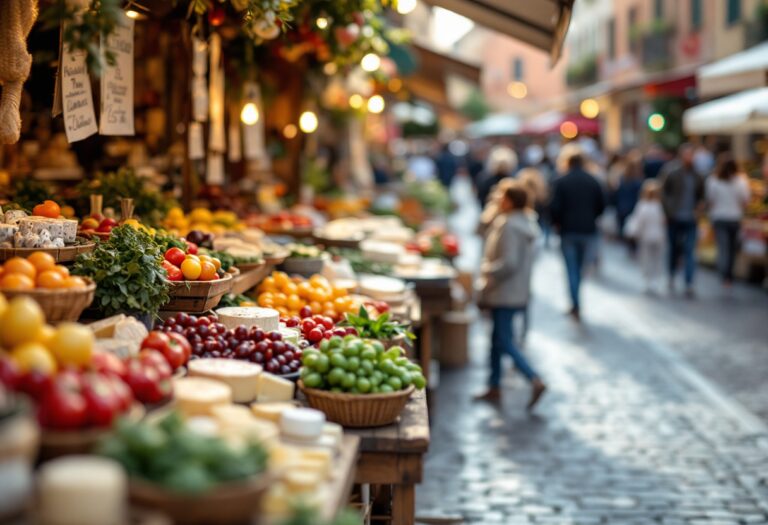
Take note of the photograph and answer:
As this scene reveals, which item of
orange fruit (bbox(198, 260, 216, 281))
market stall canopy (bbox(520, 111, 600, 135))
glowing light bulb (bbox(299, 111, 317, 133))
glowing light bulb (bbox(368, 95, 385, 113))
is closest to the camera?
orange fruit (bbox(198, 260, 216, 281))

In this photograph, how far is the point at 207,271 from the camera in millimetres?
5102

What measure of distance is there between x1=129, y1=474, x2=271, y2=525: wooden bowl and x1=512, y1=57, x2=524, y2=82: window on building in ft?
219

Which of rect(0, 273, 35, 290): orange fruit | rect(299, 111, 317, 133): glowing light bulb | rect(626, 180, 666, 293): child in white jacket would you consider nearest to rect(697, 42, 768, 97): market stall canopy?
rect(626, 180, 666, 293): child in white jacket

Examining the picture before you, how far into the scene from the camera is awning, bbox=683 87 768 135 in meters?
13.3

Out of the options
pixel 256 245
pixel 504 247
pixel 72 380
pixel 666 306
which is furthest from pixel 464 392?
pixel 72 380

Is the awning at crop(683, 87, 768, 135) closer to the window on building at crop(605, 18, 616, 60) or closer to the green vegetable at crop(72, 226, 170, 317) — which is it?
the green vegetable at crop(72, 226, 170, 317)

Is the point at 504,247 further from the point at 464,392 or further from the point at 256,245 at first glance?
the point at 256,245

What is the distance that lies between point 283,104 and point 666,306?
5866 millimetres

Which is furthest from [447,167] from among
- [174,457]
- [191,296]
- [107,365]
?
[174,457]

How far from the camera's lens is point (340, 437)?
144 inches

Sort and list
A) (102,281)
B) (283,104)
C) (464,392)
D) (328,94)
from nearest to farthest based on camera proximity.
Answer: (102,281)
(464,392)
(283,104)
(328,94)

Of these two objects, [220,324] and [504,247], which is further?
[504,247]

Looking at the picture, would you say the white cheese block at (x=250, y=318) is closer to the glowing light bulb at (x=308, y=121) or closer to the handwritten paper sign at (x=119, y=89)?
the handwritten paper sign at (x=119, y=89)

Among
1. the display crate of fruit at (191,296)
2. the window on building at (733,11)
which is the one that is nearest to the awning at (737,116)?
the window on building at (733,11)
